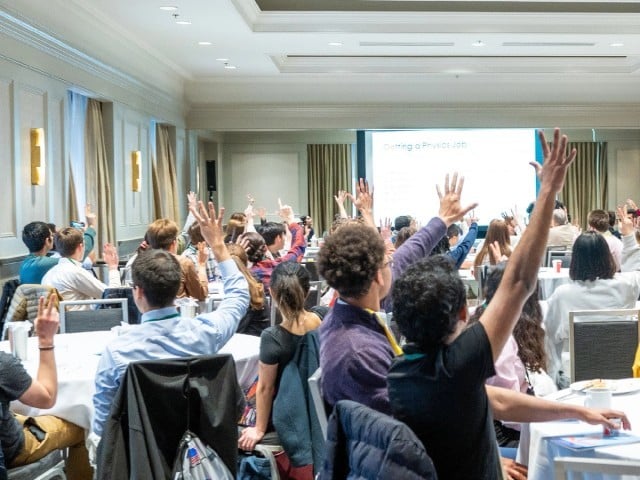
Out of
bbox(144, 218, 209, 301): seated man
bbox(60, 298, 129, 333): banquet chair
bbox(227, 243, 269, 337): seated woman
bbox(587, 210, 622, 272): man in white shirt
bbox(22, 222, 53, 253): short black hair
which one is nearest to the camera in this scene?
bbox(227, 243, 269, 337): seated woman

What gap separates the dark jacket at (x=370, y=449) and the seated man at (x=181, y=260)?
12.0 feet

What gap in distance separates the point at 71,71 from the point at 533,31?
220 inches

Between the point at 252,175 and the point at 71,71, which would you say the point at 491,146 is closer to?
the point at 252,175

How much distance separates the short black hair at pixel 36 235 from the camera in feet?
21.0

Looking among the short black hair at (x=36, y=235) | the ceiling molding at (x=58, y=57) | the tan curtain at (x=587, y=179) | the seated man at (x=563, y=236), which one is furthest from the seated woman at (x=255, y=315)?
the tan curtain at (x=587, y=179)

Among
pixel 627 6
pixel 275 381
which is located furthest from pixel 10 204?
pixel 627 6

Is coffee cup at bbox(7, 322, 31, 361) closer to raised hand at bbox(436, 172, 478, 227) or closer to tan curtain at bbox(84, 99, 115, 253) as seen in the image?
raised hand at bbox(436, 172, 478, 227)

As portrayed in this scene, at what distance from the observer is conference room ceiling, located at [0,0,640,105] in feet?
31.2

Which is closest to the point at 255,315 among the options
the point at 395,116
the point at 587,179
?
the point at 395,116

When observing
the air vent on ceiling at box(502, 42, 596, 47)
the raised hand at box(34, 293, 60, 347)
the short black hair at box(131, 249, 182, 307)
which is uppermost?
the air vent on ceiling at box(502, 42, 596, 47)

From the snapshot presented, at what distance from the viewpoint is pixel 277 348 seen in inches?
136

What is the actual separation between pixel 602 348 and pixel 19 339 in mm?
2826

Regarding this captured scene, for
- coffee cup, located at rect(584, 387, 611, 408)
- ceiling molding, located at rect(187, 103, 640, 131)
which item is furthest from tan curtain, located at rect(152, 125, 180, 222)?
coffee cup, located at rect(584, 387, 611, 408)

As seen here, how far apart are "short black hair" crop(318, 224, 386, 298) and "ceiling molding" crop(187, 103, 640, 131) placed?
12.5 meters
